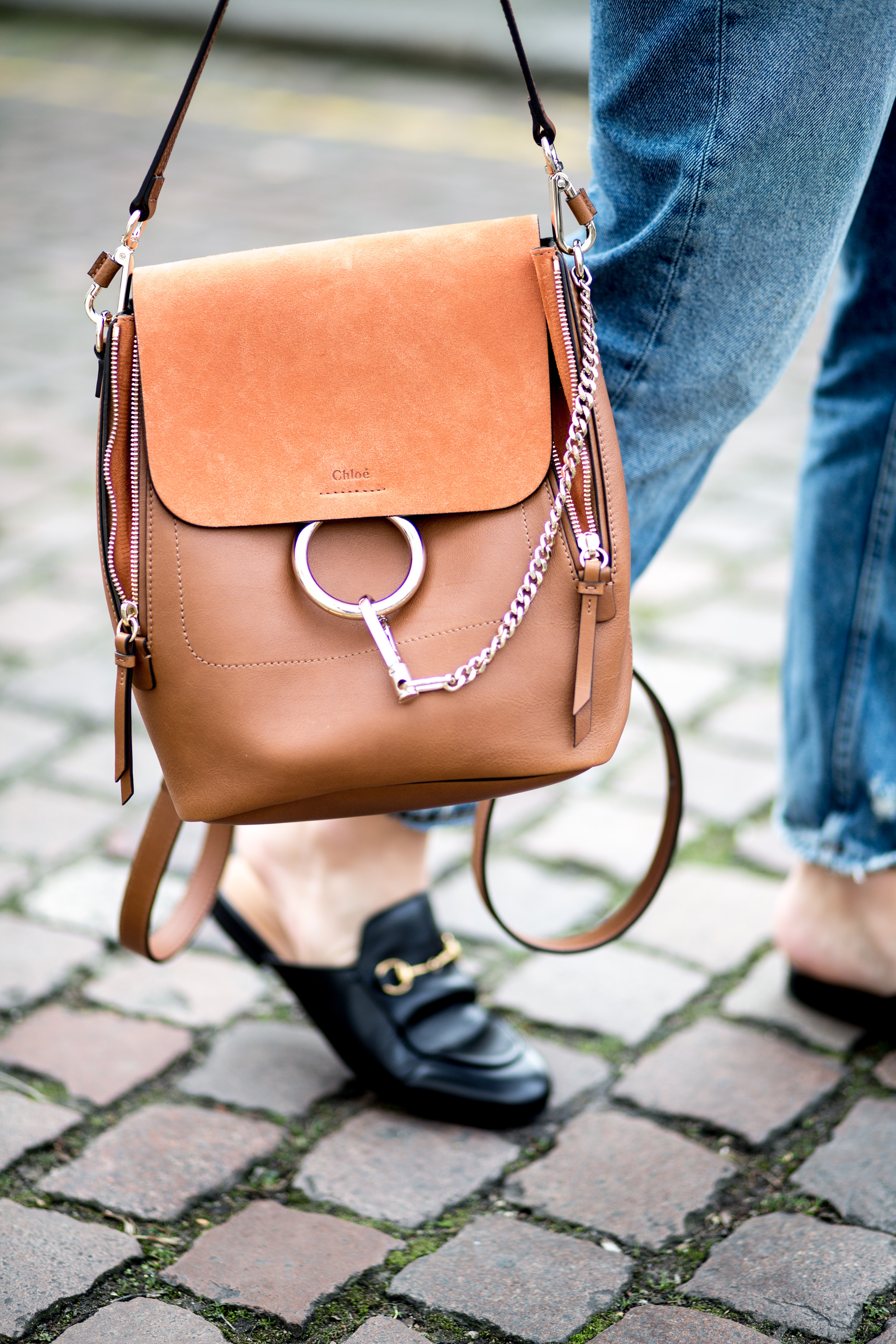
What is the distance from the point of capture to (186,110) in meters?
1.24

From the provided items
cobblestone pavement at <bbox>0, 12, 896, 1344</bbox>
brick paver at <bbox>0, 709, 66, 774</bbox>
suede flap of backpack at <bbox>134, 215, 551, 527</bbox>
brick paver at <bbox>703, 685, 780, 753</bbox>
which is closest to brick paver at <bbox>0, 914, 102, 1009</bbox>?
cobblestone pavement at <bbox>0, 12, 896, 1344</bbox>

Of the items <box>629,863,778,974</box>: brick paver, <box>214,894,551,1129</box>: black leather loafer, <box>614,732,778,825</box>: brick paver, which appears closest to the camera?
<box>214,894,551,1129</box>: black leather loafer

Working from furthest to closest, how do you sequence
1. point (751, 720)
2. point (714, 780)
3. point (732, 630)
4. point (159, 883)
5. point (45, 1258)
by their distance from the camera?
1. point (732, 630)
2. point (751, 720)
3. point (714, 780)
4. point (159, 883)
5. point (45, 1258)

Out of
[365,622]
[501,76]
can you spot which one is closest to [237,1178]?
[365,622]

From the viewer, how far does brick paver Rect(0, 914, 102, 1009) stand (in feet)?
5.66

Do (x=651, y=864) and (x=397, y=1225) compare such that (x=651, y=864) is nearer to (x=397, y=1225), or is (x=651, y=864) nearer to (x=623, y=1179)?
(x=623, y=1179)

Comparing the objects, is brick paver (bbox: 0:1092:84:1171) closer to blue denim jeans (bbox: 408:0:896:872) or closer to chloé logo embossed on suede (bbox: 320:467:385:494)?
chloé logo embossed on suede (bbox: 320:467:385:494)

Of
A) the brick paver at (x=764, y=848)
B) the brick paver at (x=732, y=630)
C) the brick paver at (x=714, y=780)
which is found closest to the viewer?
the brick paver at (x=764, y=848)

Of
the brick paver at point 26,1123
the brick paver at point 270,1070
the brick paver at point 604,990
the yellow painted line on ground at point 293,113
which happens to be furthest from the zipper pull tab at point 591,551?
the yellow painted line on ground at point 293,113

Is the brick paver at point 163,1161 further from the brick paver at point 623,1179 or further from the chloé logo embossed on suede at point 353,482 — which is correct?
the chloé logo embossed on suede at point 353,482

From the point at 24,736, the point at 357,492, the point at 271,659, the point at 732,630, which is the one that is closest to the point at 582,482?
the point at 357,492

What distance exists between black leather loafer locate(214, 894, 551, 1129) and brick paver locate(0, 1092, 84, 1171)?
283 mm

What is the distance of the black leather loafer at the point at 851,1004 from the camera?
1669 mm

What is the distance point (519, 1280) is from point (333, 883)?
1.63ft
